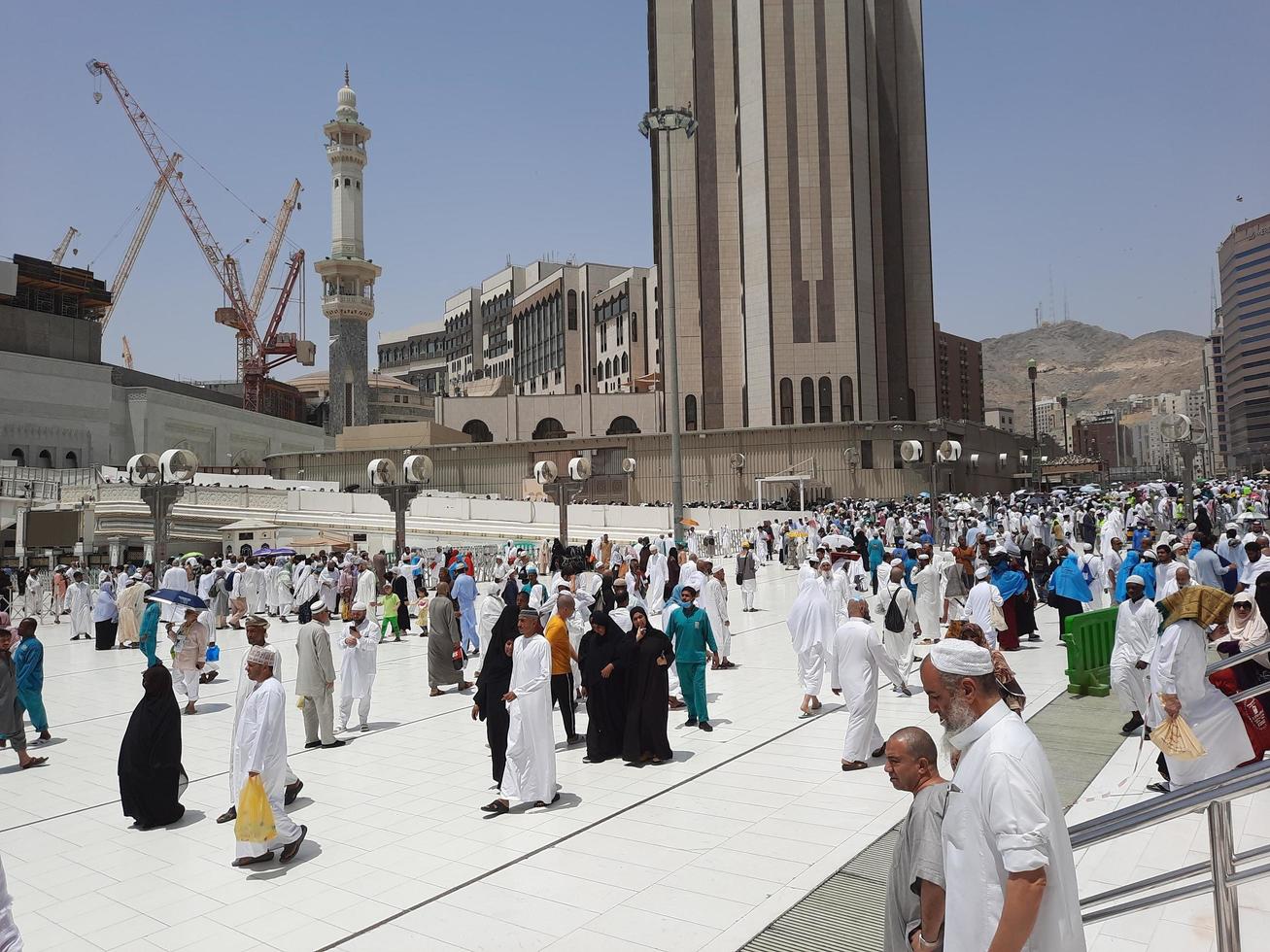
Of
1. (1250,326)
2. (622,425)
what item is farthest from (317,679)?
(1250,326)

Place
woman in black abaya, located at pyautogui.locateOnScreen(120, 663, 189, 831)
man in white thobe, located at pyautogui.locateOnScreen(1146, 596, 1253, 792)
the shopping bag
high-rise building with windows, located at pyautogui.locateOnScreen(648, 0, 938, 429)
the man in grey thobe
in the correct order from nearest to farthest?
the shopping bag → man in white thobe, located at pyautogui.locateOnScreen(1146, 596, 1253, 792) → woman in black abaya, located at pyautogui.locateOnScreen(120, 663, 189, 831) → the man in grey thobe → high-rise building with windows, located at pyautogui.locateOnScreen(648, 0, 938, 429)

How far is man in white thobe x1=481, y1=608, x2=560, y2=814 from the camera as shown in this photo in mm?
6477

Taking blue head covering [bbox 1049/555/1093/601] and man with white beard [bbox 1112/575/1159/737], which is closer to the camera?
man with white beard [bbox 1112/575/1159/737]

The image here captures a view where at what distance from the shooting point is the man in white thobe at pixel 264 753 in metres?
5.62

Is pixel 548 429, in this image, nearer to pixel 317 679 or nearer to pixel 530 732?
pixel 317 679

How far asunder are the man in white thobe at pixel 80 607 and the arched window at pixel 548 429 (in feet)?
130

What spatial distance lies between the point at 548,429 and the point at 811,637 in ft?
165

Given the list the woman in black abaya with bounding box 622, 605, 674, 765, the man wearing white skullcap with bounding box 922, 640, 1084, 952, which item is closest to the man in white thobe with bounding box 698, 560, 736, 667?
the woman in black abaya with bounding box 622, 605, 674, 765

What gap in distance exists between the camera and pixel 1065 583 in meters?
11.7

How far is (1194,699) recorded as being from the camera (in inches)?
201

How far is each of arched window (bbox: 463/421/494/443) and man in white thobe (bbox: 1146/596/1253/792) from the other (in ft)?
181

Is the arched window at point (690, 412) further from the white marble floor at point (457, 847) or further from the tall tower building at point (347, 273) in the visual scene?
the white marble floor at point (457, 847)

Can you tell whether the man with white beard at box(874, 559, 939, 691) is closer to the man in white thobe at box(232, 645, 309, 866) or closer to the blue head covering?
the blue head covering

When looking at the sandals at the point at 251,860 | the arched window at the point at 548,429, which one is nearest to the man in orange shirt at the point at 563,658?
the sandals at the point at 251,860
